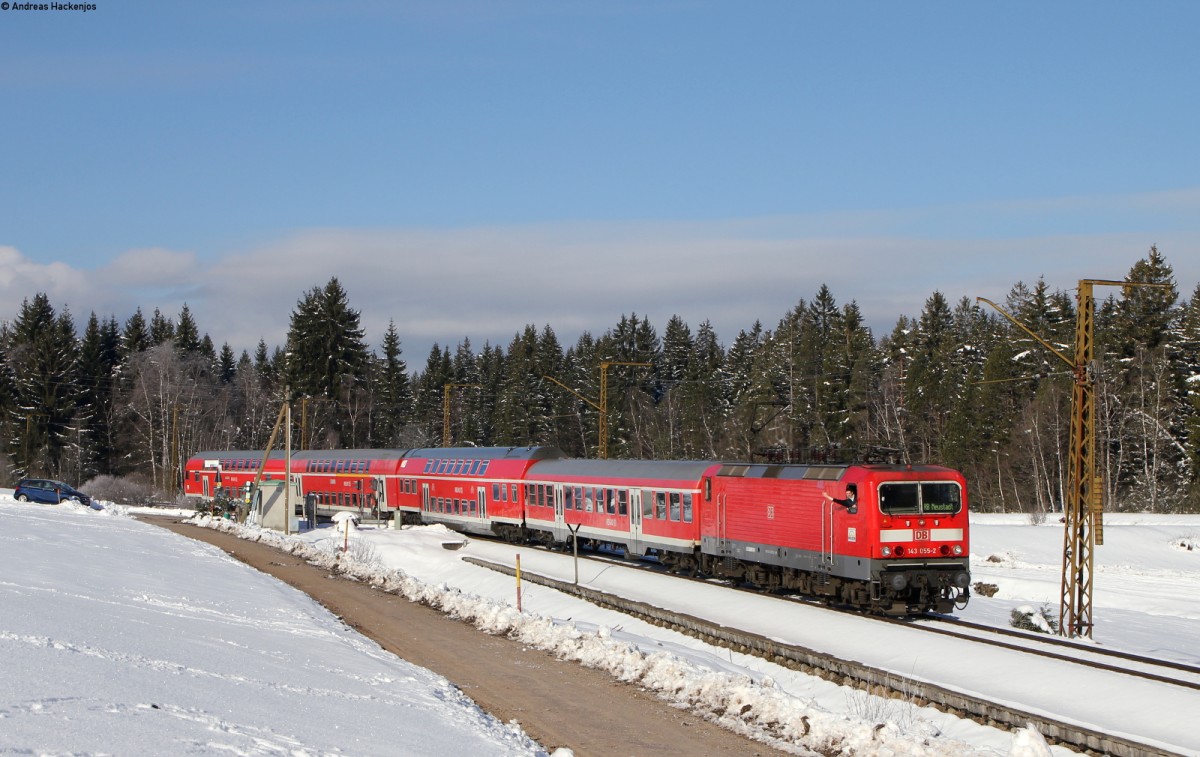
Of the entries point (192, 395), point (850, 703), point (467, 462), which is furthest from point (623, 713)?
point (192, 395)

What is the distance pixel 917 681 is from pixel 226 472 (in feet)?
209

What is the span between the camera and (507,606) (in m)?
24.0

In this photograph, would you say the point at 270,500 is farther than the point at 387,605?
Yes

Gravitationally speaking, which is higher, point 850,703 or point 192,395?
point 192,395

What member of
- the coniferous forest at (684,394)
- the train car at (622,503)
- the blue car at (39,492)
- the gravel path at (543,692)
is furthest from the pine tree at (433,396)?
the gravel path at (543,692)

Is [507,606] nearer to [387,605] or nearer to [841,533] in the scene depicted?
[387,605]

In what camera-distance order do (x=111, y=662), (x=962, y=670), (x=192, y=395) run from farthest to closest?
(x=192, y=395) → (x=962, y=670) → (x=111, y=662)

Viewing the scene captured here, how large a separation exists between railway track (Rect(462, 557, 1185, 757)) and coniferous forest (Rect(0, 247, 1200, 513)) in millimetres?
31507

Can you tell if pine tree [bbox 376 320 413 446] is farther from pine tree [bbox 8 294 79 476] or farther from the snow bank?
the snow bank

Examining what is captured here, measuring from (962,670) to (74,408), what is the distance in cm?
9669

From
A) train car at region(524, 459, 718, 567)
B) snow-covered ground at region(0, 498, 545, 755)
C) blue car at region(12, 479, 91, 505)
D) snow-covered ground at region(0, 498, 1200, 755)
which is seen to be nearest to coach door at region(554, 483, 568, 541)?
train car at region(524, 459, 718, 567)

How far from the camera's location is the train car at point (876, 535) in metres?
22.8

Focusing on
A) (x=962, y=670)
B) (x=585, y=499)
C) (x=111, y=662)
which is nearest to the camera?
(x=111, y=662)

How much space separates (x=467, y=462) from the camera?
49.2 metres
